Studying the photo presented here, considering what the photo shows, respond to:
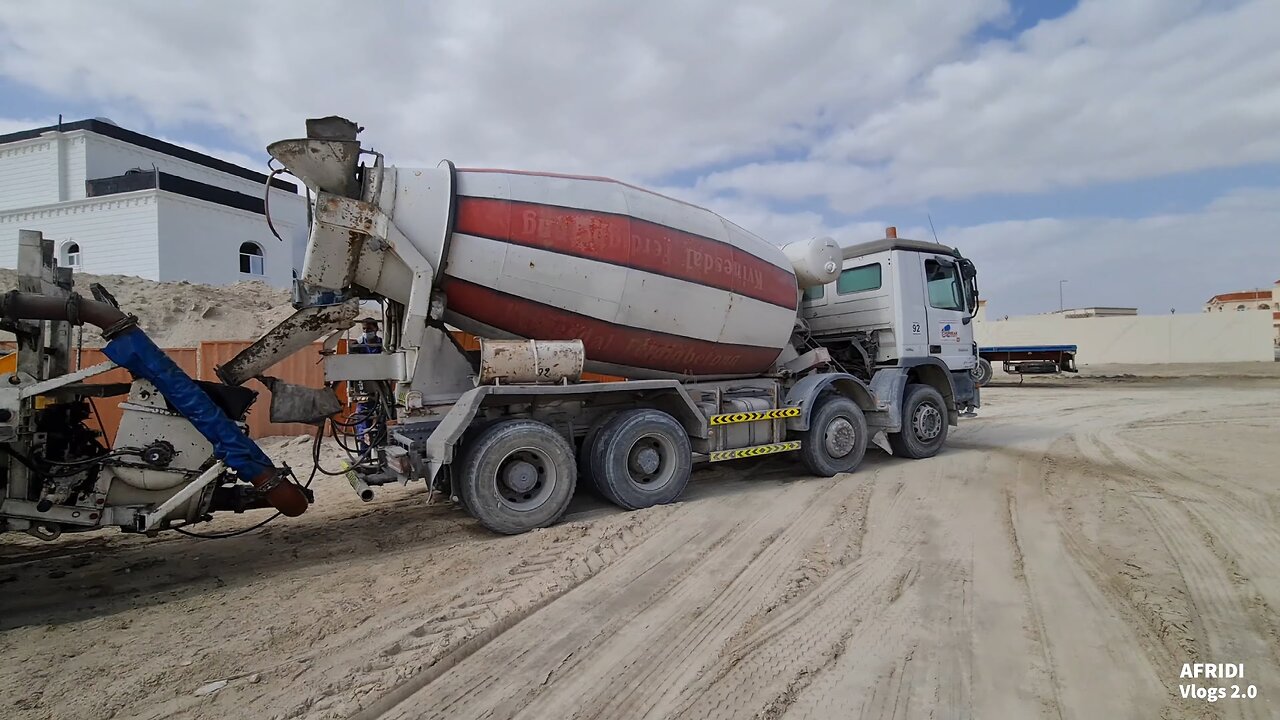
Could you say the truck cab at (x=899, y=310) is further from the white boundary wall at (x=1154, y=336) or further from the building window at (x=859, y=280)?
the white boundary wall at (x=1154, y=336)

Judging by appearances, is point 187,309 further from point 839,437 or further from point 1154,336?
point 1154,336

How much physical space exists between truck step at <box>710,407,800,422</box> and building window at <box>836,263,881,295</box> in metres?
2.46

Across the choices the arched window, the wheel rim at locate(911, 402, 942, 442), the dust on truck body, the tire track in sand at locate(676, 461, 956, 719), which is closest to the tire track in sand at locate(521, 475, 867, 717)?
the tire track in sand at locate(676, 461, 956, 719)

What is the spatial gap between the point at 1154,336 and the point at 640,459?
126ft

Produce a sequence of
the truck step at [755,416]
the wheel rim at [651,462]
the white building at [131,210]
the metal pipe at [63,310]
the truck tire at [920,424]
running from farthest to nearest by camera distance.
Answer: the white building at [131,210]
the truck tire at [920,424]
the truck step at [755,416]
the wheel rim at [651,462]
the metal pipe at [63,310]

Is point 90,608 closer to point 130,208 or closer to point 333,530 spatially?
point 333,530

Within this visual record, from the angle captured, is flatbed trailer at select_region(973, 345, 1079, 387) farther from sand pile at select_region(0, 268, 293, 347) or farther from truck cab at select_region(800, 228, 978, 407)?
sand pile at select_region(0, 268, 293, 347)

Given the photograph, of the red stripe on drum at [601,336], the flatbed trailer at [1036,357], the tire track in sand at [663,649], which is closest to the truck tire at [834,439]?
the red stripe on drum at [601,336]

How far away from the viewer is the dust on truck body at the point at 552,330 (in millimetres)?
5102

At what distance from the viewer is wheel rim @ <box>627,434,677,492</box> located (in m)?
6.11

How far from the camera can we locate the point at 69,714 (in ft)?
9.04

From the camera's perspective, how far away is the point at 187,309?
17.1 metres

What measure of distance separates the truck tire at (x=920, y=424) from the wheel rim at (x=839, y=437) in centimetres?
115

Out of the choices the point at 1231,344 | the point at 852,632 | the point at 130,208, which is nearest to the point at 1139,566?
the point at 852,632
